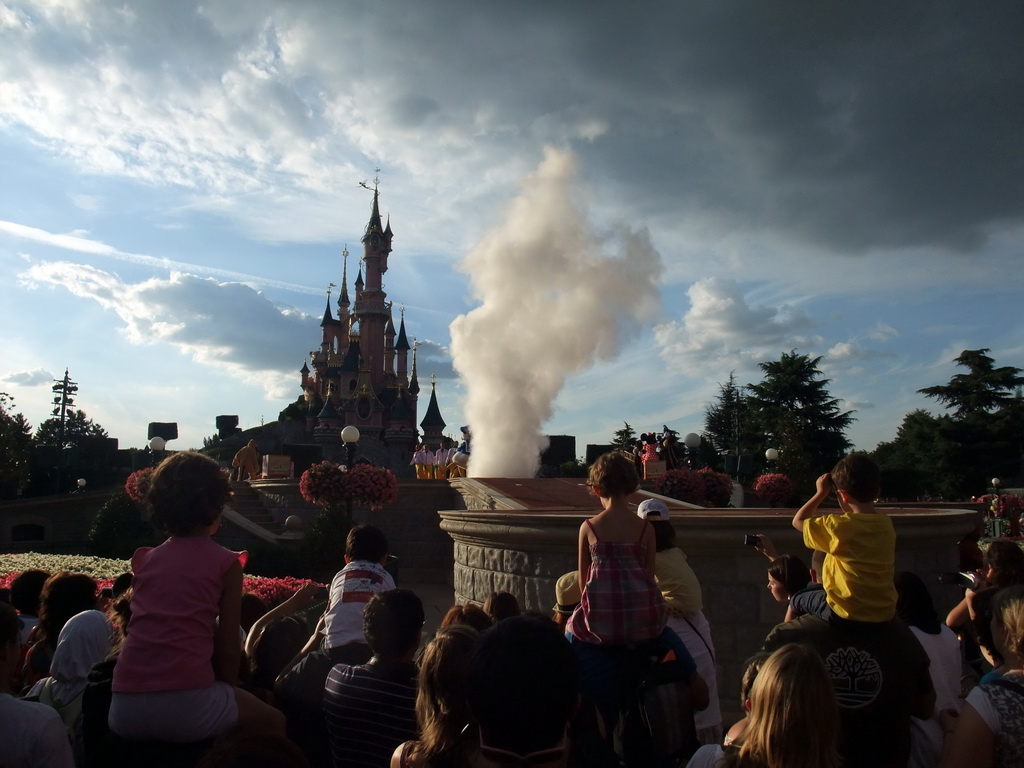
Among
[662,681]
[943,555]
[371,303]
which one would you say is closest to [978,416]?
[943,555]

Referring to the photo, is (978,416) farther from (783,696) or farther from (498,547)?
(783,696)

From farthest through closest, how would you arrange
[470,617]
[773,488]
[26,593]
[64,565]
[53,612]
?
1. [773,488]
2. [64,565]
3. [26,593]
4. [53,612]
5. [470,617]

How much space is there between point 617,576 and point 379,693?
116 centimetres

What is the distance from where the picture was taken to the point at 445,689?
2600mm

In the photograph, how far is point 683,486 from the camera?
691 inches

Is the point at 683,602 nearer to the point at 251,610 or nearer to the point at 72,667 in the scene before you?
the point at 251,610

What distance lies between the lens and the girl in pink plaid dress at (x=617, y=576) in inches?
135

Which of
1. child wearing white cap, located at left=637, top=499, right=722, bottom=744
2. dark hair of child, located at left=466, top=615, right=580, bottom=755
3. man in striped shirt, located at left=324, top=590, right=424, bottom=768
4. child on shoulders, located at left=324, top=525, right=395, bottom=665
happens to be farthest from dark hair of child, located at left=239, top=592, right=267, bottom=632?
dark hair of child, located at left=466, top=615, right=580, bottom=755

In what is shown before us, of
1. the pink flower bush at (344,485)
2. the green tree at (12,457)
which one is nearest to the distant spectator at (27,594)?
the pink flower bush at (344,485)

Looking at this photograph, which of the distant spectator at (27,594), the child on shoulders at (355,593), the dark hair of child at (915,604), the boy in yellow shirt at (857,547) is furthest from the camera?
→ the distant spectator at (27,594)

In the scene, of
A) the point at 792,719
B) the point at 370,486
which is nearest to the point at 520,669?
the point at 792,719

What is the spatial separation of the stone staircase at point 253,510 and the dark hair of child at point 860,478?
840 inches

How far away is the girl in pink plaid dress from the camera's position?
3.42 meters

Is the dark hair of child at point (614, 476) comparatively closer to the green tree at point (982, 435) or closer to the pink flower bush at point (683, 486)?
the pink flower bush at point (683, 486)
